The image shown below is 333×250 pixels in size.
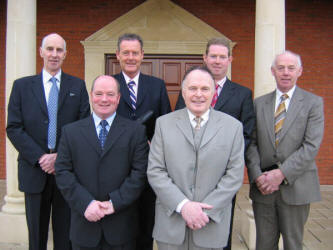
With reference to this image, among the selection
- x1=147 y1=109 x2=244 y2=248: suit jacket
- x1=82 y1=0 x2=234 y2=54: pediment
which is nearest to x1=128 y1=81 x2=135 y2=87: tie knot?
x1=147 y1=109 x2=244 y2=248: suit jacket

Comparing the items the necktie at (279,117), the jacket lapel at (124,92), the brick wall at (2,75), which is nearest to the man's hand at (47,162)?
the jacket lapel at (124,92)

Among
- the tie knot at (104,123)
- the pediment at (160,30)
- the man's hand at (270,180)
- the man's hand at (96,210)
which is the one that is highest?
the pediment at (160,30)

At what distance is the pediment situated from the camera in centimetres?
651

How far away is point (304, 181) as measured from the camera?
2.81 m

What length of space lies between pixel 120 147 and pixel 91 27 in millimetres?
4745

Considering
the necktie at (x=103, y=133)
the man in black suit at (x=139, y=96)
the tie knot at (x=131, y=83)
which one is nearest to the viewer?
the necktie at (x=103, y=133)

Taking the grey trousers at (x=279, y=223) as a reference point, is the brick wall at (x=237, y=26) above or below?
above

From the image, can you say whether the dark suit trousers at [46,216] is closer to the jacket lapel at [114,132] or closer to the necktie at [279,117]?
the jacket lapel at [114,132]

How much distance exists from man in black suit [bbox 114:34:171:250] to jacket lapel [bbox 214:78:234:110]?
0.55m

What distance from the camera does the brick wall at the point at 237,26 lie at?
660 centimetres

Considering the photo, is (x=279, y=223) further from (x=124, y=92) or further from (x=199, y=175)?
(x=124, y=92)

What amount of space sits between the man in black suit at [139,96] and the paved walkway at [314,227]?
1.60m

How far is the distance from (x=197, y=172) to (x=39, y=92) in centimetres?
156

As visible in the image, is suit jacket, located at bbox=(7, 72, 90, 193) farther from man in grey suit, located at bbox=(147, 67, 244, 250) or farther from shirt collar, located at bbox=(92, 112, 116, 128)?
man in grey suit, located at bbox=(147, 67, 244, 250)
